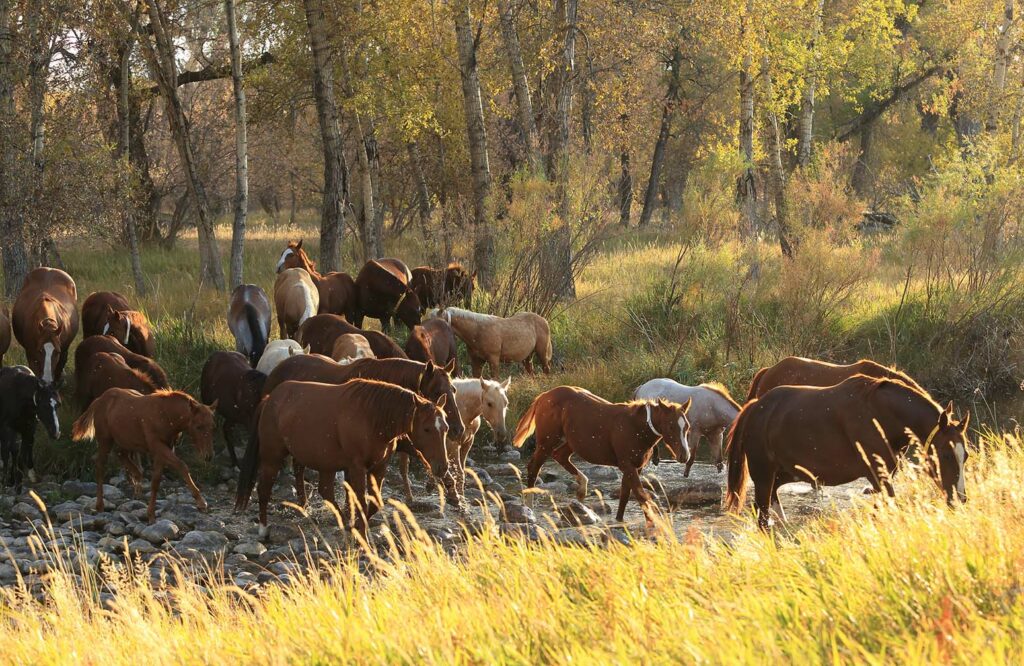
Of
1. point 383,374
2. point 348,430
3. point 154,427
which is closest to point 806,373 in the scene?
point 383,374

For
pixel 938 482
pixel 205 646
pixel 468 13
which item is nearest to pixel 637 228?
pixel 468 13

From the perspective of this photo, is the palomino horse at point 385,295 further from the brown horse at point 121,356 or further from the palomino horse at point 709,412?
the palomino horse at point 709,412

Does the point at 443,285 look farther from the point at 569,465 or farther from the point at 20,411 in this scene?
the point at 20,411

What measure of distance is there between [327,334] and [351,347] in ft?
3.27

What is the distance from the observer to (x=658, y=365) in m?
14.1

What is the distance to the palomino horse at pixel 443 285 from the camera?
15766 mm

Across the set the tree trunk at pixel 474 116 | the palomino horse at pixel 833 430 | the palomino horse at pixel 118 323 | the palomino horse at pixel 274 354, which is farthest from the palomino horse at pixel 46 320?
the palomino horse at pixel 833 430

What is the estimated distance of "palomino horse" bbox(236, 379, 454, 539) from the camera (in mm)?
8695

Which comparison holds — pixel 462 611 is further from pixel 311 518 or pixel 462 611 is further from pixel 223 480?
pixel 223 480

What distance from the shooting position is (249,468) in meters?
10.1

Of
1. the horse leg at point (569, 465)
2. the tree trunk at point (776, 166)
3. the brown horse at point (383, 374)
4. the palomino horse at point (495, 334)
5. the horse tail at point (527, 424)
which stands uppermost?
the tree trunk at point (776, 166)

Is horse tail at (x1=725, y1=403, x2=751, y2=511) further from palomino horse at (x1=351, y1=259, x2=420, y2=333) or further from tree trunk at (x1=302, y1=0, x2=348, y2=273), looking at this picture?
tree trunk at (x1=302, y1=0, x2=348, y2=273)

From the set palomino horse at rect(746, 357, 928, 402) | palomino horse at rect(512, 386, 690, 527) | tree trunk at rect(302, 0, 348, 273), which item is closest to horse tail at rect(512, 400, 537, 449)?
palomino horse at rect(512, 386, 690, 527)

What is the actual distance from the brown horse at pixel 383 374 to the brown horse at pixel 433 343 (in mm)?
1773
